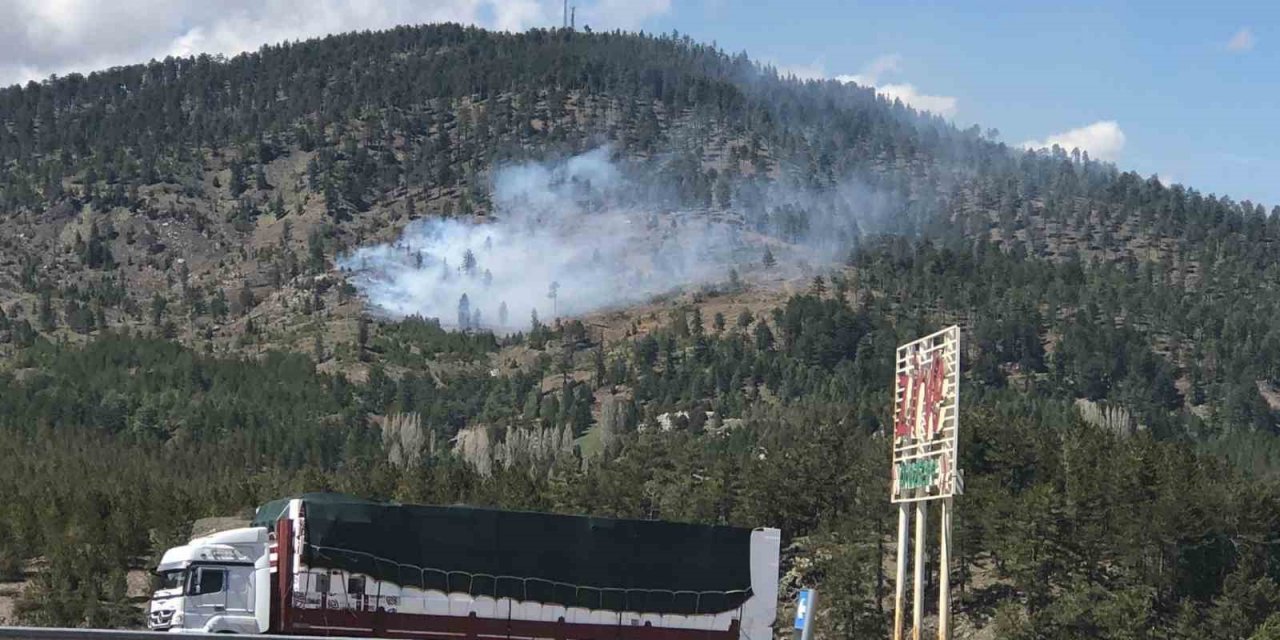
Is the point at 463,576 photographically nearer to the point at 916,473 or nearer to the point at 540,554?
the point at 540,554

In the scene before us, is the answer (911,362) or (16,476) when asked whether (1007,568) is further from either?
(16,476)

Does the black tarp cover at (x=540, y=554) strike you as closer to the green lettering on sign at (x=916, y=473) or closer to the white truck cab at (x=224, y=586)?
the white truck cab at (x=224, y=586)

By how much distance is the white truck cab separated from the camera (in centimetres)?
4259

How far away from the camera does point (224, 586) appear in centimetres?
4281

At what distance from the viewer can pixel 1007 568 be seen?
255 ft

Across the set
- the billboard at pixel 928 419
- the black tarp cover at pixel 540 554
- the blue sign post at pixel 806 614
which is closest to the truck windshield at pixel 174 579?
the black tarp cover at pixel 540 554

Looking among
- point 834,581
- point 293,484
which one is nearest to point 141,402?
point 293,484

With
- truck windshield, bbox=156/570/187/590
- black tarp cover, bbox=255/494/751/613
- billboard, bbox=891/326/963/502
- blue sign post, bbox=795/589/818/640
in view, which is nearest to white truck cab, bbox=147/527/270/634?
truck windshield, bbox=156/570/187/590

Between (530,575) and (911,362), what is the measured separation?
439 inches

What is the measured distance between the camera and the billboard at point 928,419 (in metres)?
43.5

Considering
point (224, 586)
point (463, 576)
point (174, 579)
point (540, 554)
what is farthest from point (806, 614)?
point (174, 579)

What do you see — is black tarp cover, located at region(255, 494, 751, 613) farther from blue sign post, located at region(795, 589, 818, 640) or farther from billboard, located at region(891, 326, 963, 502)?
blue sign post, located at region(795, 589, 818, 640)

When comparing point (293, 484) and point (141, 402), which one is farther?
point (141, 402)

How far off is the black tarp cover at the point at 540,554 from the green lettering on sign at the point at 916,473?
4.28 m
